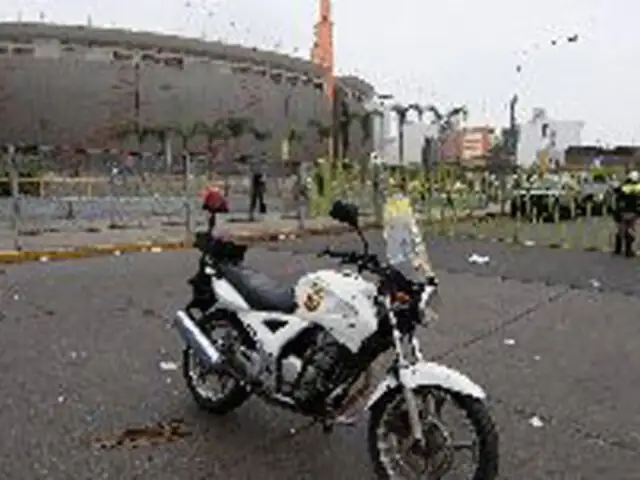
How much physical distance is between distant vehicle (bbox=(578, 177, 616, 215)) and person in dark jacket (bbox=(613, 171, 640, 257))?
15396 mm

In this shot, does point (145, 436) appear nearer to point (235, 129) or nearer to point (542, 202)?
point (542, 202)

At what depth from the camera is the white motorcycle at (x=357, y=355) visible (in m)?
4.20

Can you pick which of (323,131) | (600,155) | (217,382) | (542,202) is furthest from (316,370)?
(600,155)

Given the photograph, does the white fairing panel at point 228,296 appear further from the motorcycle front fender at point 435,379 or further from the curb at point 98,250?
the curb at point 98,250

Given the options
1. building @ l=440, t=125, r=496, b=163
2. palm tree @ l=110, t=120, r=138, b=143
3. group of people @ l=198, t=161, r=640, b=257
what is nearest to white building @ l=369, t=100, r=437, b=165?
building @ l=440, t=125, r=496, b=163

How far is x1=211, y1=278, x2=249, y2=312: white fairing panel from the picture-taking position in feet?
17.4

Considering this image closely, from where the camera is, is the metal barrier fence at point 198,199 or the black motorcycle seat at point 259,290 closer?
the black motorcycle seat at point 259,290

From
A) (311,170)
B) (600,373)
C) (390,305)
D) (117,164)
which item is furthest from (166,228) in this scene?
(390,305)

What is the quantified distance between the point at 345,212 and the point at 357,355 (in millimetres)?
797

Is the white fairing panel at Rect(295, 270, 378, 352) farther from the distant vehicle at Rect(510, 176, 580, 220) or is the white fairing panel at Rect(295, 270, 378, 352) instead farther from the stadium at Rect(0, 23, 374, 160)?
the stadium at Rect(0, 23, 374, 160)

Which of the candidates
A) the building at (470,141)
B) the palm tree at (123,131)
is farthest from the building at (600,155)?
the palm tree at (123,131)

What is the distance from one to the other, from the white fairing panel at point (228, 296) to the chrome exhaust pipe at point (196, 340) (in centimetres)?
29

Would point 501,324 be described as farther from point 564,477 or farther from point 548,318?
point 564,477

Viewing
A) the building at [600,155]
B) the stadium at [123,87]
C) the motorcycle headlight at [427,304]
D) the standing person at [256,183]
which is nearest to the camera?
the motorcycle headlight at [427,304]
